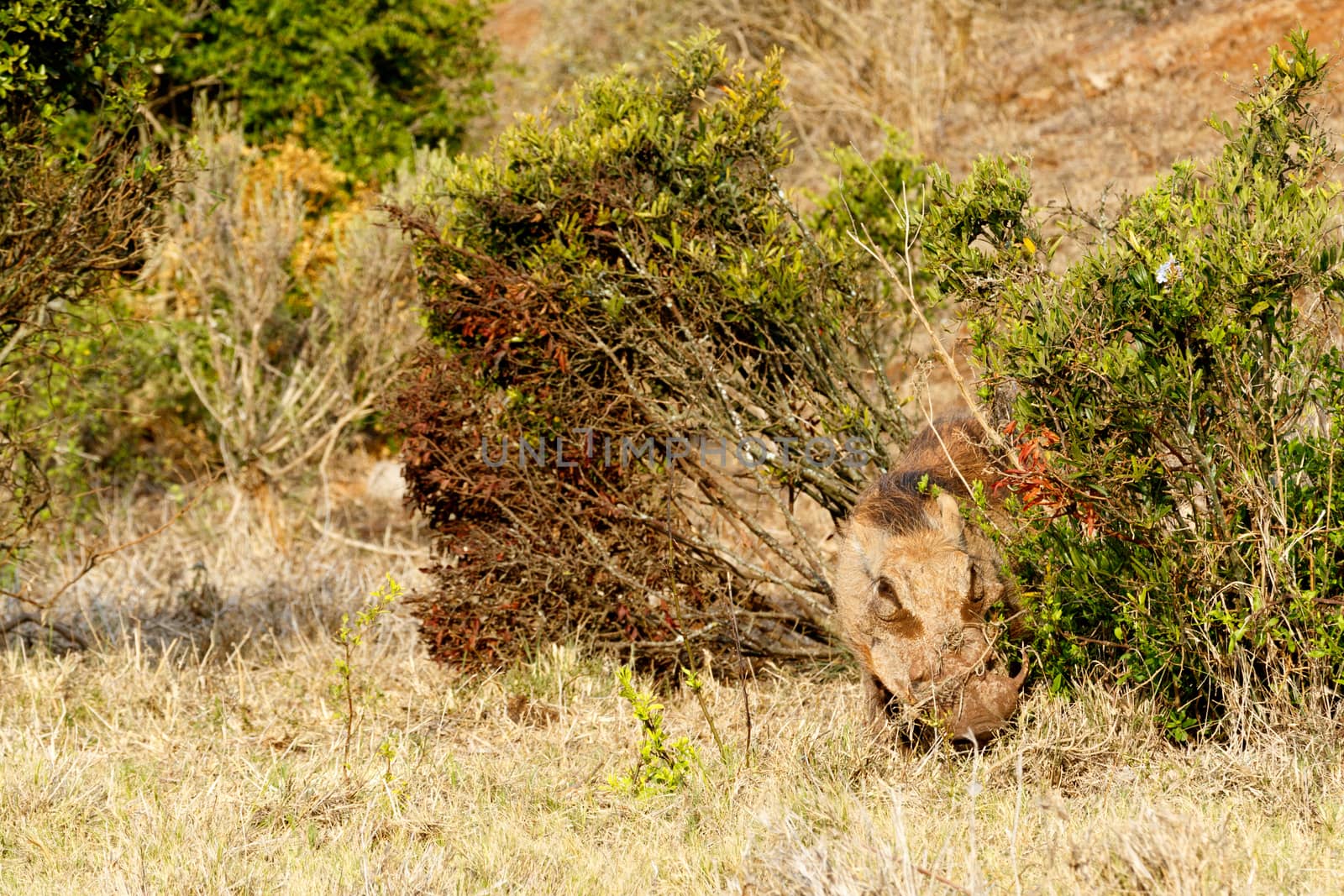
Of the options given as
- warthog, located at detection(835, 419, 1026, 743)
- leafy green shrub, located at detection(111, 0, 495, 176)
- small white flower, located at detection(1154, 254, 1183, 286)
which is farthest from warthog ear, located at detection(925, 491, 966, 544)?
leafy green shrub, located at detection(111, 0, 495, 176)

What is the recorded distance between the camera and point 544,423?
19.7ft

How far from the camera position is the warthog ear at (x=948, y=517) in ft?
15.7

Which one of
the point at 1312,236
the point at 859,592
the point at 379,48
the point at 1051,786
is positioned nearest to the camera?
the point at 1312,236

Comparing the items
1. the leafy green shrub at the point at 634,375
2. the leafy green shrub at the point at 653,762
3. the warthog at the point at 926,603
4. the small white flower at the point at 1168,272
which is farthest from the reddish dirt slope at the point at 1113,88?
the leafy green shrub at the point at 653,762

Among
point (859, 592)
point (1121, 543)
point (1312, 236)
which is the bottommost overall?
point (859, 592)

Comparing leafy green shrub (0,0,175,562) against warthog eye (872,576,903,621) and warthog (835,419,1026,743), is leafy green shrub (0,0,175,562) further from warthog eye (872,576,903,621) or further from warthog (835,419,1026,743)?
warthog eye (872,576,903,621)

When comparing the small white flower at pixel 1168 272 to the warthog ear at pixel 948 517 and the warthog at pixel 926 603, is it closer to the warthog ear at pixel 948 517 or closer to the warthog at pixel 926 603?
the warthog at pixel 926 603

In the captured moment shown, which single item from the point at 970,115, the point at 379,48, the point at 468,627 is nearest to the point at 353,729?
the point at 468,627

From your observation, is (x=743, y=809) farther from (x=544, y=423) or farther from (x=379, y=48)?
(x=379, y=48)

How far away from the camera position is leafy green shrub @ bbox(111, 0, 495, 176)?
492 inches

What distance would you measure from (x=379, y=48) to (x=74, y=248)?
24.5 ft

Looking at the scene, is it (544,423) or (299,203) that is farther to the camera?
(299,203)

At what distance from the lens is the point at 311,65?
12680mm

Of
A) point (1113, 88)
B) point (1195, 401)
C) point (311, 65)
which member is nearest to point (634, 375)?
point (1195, 401)
